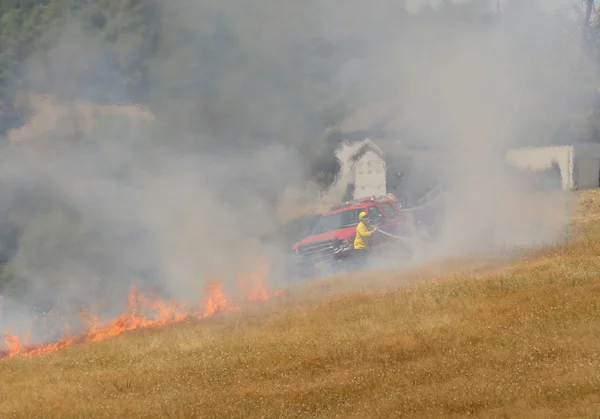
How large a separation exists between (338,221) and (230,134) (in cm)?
506

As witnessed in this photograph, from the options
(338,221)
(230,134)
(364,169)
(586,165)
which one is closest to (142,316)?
(338,221)

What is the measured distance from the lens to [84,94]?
79.4 feet

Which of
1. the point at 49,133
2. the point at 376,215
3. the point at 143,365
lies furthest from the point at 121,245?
the point at 143,365

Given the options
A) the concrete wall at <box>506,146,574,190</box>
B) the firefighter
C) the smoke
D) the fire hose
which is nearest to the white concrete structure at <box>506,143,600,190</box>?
the concrete wall at <box>506,146,574,190</box>

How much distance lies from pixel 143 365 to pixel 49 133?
13.2 meters

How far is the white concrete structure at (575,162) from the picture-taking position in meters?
31.7

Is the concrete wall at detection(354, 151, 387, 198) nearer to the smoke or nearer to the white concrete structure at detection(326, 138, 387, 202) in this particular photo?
the white concrete structure at detection(326, 138, 387, 202)

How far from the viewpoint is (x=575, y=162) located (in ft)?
116

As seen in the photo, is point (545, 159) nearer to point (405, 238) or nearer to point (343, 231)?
point (405, 238)

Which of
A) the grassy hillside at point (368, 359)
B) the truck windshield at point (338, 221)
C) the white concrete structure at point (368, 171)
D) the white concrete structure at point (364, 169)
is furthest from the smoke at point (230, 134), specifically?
the white concrete structure at point (368, 171)

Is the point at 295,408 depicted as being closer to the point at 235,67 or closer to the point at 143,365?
the point at 143,365

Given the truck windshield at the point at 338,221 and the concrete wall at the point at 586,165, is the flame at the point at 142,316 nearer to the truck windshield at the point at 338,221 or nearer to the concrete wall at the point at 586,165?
the truck windshield at the point at 338,221

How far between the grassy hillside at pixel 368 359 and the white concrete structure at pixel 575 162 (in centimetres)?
1645

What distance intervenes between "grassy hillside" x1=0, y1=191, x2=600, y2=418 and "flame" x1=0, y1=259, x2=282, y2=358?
104cm
